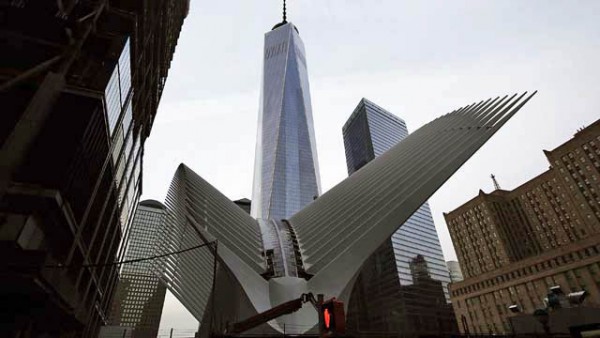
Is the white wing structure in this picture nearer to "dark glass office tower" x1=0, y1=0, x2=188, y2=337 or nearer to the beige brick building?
"dark glass office tower" x1=0, y1=0, x2=188, y2=337

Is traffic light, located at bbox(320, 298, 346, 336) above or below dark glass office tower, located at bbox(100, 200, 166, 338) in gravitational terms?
below

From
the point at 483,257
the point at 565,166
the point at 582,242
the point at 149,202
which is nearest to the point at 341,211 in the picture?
the point at 582,242

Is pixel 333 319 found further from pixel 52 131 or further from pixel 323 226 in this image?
pixel 323 226

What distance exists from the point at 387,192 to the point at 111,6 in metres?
26.3

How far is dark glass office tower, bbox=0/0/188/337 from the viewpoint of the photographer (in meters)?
13.2

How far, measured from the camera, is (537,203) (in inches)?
4331

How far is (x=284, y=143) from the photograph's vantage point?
148 meters

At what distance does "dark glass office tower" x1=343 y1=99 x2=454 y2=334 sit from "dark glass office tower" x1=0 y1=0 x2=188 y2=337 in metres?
84.2

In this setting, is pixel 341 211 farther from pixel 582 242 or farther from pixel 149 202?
pixel 149 202

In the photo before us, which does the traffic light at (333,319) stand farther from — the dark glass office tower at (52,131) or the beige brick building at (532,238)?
the beige brick building at (532,238)

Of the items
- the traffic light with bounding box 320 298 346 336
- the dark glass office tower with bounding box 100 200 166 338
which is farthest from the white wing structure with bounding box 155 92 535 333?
the dark glass office tower with bounding box 100 200 166 338

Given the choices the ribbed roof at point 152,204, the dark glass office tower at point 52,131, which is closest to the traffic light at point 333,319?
the dark glass office tower at point 52,131

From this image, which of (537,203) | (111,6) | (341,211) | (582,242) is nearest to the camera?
(111,6)

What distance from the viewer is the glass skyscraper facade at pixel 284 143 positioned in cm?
13925
